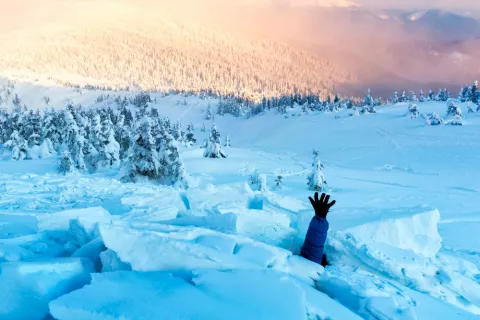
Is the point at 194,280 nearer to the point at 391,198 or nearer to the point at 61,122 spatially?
the point at 391,198

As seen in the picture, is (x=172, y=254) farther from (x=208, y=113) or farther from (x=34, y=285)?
(x=208, y=113)

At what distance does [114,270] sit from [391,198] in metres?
16.0

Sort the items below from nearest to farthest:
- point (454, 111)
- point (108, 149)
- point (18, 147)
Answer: point (108, 149), point (18, 147), point (454, 111)

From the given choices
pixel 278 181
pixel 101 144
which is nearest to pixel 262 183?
pixel 278 181

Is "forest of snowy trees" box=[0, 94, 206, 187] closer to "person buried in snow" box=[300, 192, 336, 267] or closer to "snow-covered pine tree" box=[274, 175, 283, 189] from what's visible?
"snow-covered pine tree" box=[274, 175, 283, 189]

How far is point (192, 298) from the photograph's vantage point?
10.0ft

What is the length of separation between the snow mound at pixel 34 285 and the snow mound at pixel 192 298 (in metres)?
0.38

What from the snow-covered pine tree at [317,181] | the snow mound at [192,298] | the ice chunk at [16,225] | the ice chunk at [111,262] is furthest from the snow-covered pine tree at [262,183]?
the snow mound at [192,298]

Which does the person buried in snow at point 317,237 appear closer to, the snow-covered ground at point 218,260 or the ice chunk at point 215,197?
the snow-covered ground at point 218,260

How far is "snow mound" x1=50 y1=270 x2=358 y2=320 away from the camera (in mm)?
2855

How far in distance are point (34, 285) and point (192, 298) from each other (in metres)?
1.45

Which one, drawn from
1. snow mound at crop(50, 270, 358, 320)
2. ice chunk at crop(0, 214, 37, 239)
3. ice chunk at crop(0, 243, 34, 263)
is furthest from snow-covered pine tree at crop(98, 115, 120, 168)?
snow mound at crop(50, 270, 358, 320)

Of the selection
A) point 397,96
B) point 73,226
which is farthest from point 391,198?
point 397,96

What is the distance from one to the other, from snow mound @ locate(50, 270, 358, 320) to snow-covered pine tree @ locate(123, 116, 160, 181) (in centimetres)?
2023
